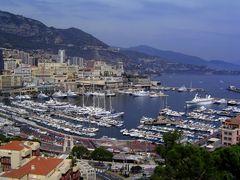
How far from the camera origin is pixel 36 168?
401 inches

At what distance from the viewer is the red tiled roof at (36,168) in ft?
32.6

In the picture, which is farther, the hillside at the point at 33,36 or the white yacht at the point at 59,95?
the hillside at the point at 33,36

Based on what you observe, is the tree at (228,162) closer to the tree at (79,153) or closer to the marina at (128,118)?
the tree at (79,153)

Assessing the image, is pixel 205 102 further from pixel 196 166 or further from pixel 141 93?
pixel 196 166

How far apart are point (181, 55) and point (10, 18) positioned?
104m

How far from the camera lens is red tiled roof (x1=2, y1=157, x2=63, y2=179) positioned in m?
9.94

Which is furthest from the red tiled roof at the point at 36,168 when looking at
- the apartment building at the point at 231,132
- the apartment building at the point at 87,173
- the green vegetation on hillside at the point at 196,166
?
the apartment building at the point at 231,132

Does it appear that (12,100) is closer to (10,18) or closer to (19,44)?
(19,44)

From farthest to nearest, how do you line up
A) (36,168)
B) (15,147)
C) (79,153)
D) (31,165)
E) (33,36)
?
1. (33,36)
2. (79,153)
3. (15,147)
4. (31,165)
5. (36,168)

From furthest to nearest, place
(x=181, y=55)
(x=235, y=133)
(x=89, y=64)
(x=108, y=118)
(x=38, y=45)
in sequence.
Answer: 1. (x=181, y=55)
2. (x=38, y=45)
3. (x=89, y=64)
4. (x=108, y=118)
5. (x=235, y=133)

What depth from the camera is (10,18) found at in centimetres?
8831

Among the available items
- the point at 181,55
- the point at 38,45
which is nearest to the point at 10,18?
the point at 38,45

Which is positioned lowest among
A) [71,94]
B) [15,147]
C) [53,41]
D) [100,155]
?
[100,155]

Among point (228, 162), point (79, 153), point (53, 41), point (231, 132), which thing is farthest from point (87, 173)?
point (53, 41)
